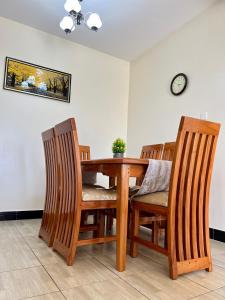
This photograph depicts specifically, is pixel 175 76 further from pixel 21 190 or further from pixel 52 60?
pixel 21 190

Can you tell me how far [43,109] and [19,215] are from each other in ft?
4.77

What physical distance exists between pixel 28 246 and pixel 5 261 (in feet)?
1.13

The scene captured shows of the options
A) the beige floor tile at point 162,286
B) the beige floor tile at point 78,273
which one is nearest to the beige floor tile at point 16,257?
the beige floor tile at point 78,273

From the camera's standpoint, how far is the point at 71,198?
5.68 feet

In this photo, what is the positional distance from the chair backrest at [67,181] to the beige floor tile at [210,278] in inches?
33.1

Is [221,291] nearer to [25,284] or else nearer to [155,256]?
[155,256]

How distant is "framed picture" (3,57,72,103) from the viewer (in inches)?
124

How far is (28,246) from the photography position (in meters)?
1.99

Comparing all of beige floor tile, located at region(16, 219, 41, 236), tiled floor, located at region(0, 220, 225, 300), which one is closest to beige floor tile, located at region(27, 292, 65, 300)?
tiled floor, located at region(0, 220, 225, 300)

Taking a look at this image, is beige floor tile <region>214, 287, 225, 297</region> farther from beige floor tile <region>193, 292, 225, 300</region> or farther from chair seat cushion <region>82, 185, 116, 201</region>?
chair seat cushion <region>82, 185, 116, 201</region>

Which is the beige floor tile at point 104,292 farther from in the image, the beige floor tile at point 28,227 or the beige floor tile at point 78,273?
the beige floor tile at point 28,227

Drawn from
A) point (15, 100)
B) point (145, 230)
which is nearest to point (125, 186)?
point (145, 230)

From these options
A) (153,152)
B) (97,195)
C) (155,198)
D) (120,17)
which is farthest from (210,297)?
(120,17)

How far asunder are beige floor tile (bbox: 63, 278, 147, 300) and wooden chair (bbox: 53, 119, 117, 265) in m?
0.34
